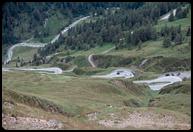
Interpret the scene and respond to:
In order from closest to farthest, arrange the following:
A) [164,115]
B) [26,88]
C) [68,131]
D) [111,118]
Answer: [68,131] → [111,118] → [164,115] → [26,88]

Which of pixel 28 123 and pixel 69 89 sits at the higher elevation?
pixel 28 123

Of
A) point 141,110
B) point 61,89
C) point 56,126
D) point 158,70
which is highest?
point 56,126

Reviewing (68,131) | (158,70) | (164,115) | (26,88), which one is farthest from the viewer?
(158,70)

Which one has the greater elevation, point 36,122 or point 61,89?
point 36,122

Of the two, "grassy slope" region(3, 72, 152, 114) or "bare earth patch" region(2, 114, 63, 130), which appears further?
"grassy slope" region(3, 72, 152, 114)

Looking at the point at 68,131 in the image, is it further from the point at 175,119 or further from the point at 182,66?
the point at 182,66

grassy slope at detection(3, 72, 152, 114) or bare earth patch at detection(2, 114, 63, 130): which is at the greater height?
bare earth patch at detection(2, 114, 63, 130)

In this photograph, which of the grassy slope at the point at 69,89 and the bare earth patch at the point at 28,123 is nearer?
the bare earth patch at the point at 28,123

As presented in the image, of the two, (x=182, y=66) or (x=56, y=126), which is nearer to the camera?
(x=56, y=126)

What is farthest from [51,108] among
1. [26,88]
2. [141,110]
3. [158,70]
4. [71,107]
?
[158,70]

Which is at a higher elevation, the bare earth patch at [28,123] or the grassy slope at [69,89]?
the bare earth patch at [28,123]

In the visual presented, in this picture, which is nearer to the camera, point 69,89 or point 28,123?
point 28,123
